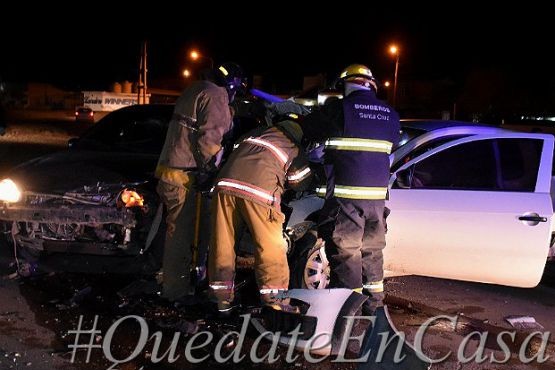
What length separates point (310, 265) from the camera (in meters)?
4.90

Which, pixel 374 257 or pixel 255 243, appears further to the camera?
pixel 374 257

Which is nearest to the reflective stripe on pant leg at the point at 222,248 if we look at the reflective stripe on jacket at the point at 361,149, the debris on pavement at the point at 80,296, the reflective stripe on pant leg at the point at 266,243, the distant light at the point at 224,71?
the reflective stripe on pant leg at the point at 266,243

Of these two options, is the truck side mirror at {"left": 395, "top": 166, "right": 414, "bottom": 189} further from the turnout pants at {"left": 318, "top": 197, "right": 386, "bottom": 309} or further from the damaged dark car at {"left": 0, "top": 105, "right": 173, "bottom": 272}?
the damaged dark car at {"left": 0, "top": 105, "right": 173, "bottom": 272}

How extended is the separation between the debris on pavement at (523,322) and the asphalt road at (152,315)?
0.05 metres

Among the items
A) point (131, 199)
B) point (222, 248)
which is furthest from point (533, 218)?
point (131, 199)

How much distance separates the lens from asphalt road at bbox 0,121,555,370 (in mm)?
4102

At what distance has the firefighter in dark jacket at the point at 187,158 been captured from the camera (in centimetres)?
486

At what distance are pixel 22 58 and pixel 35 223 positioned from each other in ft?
283

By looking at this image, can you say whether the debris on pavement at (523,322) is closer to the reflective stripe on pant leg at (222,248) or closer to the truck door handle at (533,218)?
the truck door handle at (533,218)

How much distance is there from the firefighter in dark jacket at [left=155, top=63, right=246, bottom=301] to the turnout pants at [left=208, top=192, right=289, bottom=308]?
0.50 m

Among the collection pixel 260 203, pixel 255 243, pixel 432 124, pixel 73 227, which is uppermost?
pixel 432 124

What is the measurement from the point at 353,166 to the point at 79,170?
255 centimetres

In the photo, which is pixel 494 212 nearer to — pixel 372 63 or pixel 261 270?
pixel 261 270

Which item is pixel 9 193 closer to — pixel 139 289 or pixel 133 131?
pixel 139 289
